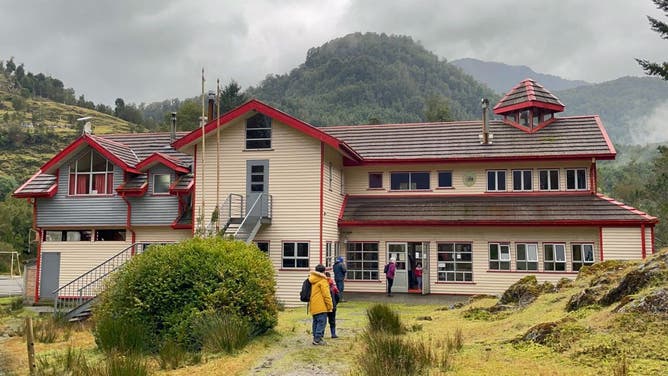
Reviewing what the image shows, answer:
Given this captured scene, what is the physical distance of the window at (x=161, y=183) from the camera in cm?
2624

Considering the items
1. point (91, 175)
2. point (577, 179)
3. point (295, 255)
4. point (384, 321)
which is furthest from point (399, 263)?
point (91, 175)

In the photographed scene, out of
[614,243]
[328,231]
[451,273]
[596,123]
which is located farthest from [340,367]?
[596,123]

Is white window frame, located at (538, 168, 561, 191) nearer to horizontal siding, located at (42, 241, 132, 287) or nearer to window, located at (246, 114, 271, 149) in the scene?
window, located at (246, 114, 271, 149)

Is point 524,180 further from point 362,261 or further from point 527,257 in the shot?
point 362,261

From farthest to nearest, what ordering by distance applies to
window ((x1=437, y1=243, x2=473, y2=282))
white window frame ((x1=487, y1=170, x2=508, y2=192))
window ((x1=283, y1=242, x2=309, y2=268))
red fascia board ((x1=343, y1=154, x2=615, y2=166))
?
white window frame ((x1=487, y1=170, x2=508, y2=192)), red fascia board ((x1=343, y1=154, x2=615, y2=166)), window ((x1=437, y1=243, x2=473, y2=282)), window ((x1=283, y1=242, x2=309, y2=268))

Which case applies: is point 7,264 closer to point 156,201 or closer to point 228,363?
point 156,201

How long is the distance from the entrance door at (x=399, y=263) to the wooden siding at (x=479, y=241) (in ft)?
0.78

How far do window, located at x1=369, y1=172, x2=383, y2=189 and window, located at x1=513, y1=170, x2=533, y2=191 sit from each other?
6.20 metres

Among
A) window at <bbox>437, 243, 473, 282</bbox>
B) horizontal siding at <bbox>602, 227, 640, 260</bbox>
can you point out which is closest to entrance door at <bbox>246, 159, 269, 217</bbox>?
window at <bbox>437, 243, 473, 282</bbox>

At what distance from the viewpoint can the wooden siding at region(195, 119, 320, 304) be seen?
23250 millimetres

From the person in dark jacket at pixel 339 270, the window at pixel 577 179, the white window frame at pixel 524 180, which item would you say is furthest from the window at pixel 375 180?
the person in dark jacket at pixel 339 270

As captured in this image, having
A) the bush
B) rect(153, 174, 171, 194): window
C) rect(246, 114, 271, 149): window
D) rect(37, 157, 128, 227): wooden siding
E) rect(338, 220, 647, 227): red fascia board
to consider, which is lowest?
the bush

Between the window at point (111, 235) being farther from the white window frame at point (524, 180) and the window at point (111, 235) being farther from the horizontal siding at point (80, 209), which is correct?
the white window frame at point (524, 180)

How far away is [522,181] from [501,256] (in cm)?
394
